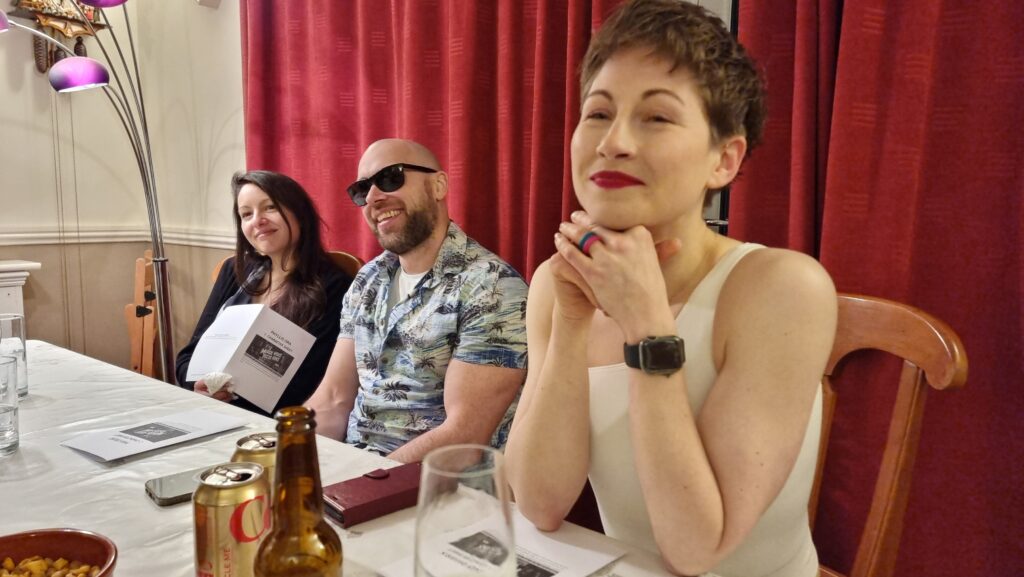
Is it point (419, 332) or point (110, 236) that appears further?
point (110, 236)

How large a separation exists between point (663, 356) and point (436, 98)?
4.96 feet

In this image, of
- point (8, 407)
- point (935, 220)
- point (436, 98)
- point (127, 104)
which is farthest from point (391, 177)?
point (127, 104)

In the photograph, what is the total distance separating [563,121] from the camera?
1.77 metres

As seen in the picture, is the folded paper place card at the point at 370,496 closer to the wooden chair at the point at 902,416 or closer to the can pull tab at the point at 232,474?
the can pull tab at the point at 232,474

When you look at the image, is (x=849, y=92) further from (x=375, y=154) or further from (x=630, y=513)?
(x=375, y=154)

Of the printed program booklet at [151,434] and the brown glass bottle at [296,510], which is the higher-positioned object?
the brown glass bottle at [296,510]

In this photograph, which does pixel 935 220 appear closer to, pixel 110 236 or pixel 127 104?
pixel 127 104

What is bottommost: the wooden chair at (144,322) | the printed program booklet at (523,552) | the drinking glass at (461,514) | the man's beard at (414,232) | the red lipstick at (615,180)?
the wooden chair at (144,322)

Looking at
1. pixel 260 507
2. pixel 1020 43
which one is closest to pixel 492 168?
pixel 1020 43

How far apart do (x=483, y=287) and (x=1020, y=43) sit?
44.6 inches

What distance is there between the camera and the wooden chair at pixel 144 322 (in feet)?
10.3

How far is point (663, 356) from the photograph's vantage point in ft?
2.67

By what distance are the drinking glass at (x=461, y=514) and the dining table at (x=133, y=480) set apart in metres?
0.29

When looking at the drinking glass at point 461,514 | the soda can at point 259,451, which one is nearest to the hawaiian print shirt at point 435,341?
the soda can at point 259,451
